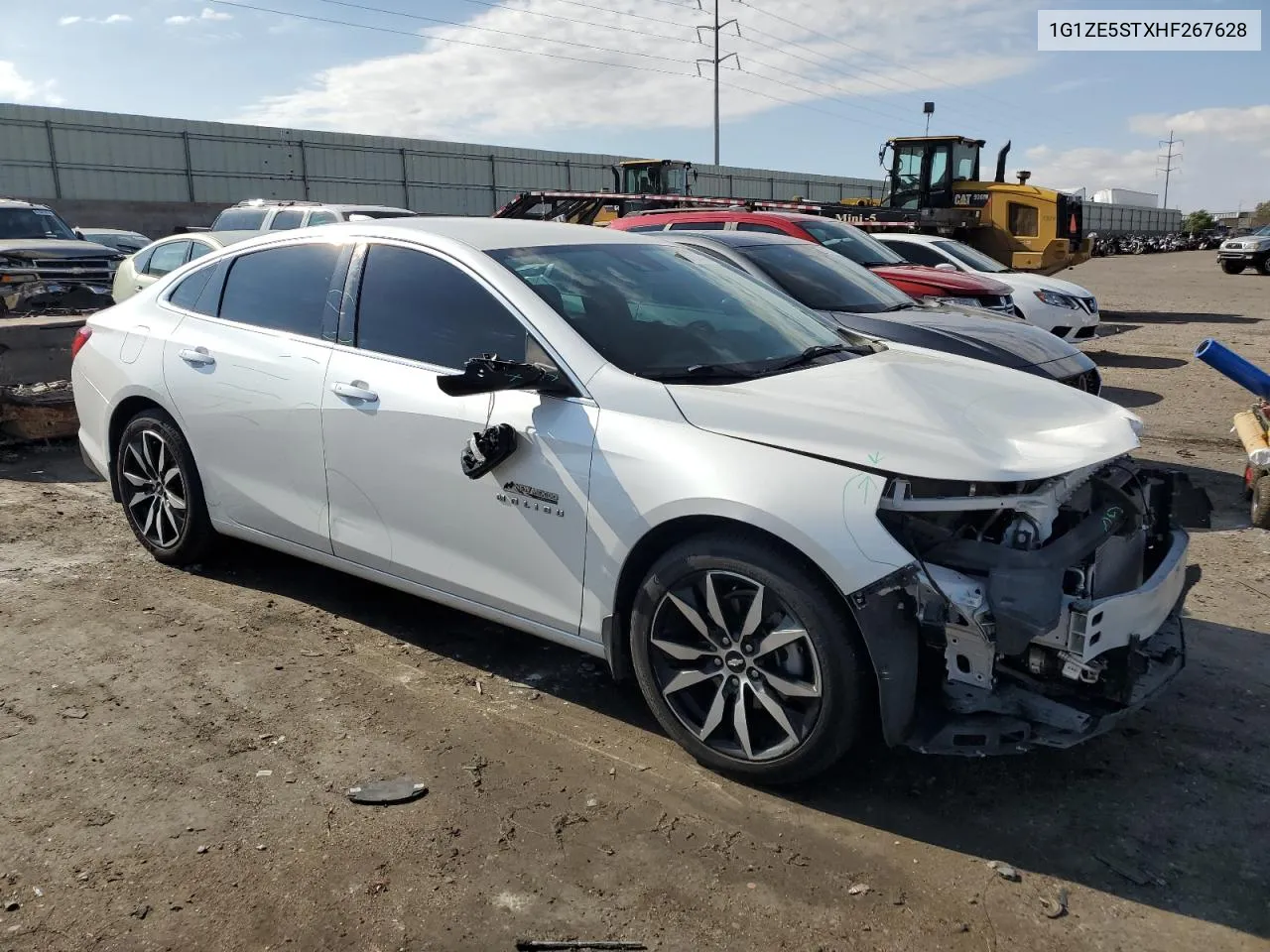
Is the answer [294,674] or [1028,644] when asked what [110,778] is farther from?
[1028,644]

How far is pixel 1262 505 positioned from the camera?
5.86m

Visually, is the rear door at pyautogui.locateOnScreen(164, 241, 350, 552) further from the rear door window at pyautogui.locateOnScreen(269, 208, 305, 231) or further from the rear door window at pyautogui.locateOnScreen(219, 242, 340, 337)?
the rear door window at pyautogui.locateOnScreen(269, 208, 305, 231)

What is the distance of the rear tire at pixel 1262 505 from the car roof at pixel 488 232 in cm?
386

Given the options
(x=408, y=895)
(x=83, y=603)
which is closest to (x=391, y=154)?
(x=83, y=603)

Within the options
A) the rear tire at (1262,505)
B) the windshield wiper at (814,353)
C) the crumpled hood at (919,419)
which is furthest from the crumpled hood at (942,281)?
the crumpled hood at (919,419)

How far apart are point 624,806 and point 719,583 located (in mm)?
738

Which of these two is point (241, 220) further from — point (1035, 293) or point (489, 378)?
point (489, 378)

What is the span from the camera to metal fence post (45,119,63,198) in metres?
29.9

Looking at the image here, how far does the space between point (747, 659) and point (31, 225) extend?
16.0 meters

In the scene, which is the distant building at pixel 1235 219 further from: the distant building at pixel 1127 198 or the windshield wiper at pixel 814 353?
the windshield wiper at pixel 814 353

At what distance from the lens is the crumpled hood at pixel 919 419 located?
2979 mm

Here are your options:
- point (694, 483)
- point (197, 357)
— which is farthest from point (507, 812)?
point (197, 357)

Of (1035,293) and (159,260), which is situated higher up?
(159,260)

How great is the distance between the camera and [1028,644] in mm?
2895
